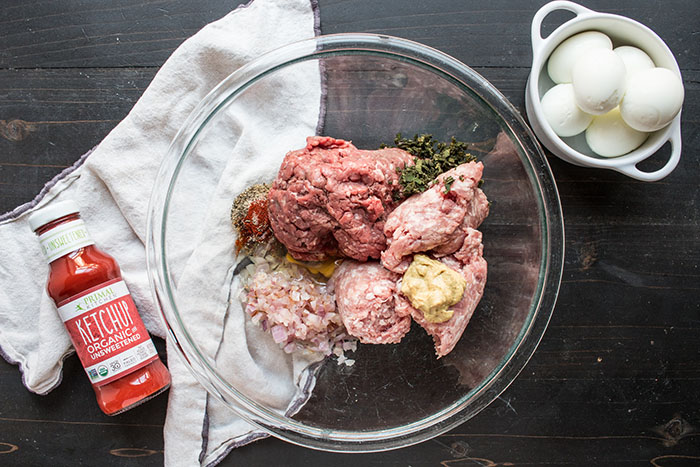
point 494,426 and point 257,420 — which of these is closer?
point 257,420

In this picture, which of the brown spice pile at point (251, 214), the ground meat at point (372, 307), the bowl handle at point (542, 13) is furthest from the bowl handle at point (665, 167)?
the brown spice pile at point (251, 214)

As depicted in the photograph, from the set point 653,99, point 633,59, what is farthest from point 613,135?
point 633,59

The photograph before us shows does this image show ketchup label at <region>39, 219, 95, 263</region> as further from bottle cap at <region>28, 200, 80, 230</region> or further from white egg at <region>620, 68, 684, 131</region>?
white egg at <region>620, 68, 684, 131</region>

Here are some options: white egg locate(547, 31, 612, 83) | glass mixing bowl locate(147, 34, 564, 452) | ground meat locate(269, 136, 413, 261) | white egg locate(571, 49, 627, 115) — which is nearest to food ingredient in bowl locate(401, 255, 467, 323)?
ground meat locate(269, 136, 413, 261)

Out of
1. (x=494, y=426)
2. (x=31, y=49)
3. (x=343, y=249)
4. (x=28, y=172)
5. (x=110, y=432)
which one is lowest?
(x=494, y=426)

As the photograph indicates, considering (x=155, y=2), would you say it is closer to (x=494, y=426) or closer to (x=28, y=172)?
(x=28, y=172)

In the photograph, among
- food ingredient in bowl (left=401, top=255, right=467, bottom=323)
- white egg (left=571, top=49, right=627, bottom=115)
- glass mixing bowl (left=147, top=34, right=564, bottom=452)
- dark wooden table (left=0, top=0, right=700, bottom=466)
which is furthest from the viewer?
dark wooden table (left=0, top=0, right=700, bottom=466)

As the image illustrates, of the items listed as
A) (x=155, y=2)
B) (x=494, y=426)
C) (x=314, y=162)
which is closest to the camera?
(x=314, y=162)

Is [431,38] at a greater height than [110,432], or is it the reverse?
[431,38]

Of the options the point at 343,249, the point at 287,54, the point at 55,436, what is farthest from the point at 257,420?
the point at 287,54
